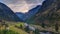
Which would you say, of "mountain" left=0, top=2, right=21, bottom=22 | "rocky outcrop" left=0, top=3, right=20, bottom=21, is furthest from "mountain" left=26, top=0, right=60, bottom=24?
"rocky outcrop" left=0, top=3, right=20, bottom=21

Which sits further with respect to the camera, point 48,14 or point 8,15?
point 8,15

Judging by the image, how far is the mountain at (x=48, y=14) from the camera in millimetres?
137625

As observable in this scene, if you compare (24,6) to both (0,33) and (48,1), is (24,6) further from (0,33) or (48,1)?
(0,33)

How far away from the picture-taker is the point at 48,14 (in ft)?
495

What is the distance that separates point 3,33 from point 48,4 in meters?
137

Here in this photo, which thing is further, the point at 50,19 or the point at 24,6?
the point at 24,6

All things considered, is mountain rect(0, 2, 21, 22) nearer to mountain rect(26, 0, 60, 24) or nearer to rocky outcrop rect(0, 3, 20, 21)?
rocky outcrop rect(0, 3, 20, 21)

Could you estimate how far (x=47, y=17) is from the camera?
147625 millimetres

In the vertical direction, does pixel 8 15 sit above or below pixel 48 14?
below

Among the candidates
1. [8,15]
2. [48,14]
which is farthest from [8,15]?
[48,14]

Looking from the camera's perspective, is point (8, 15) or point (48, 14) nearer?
point (48, 14)

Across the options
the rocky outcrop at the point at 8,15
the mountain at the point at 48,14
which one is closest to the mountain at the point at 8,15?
the rocky outcrop at the point at 8,15

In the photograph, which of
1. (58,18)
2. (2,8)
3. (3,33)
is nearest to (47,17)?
(58,18)

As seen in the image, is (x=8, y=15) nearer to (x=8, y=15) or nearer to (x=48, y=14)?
(x=8, y=15)
